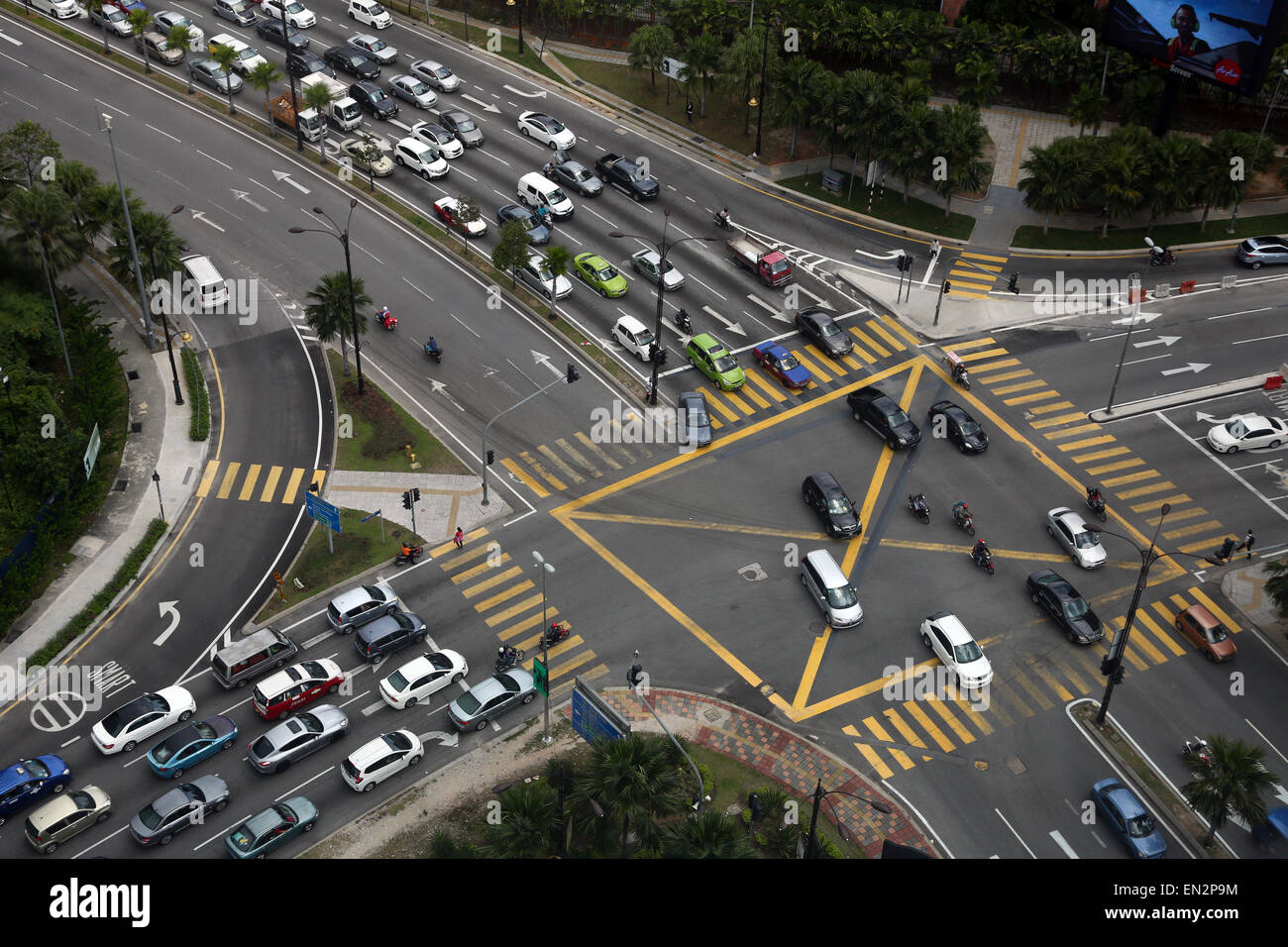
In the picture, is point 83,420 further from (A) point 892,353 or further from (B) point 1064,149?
(B) point 1064,149

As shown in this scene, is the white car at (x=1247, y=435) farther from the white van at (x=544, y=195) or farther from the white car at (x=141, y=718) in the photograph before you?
the white car at (x=141, y=718)

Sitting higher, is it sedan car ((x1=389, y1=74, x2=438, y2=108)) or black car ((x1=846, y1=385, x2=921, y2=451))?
sedan car ((x1=389, y1=74, x2=438, y2=108))

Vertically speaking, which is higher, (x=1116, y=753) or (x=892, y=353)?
(x=892, y=353)

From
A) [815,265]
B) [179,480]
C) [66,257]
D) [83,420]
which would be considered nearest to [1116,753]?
[815,265]

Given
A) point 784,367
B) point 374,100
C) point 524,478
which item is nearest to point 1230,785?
point 784,367

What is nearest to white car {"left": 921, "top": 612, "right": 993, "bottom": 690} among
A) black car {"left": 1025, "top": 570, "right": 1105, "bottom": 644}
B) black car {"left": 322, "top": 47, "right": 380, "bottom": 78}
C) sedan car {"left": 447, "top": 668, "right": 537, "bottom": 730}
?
black car {"left": 1025, "top": 570, "right": 1105, "bottom": 644}

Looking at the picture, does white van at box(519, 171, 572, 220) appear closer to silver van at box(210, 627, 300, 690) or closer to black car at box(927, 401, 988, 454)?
black car at box(927, 401, 988, 454)
